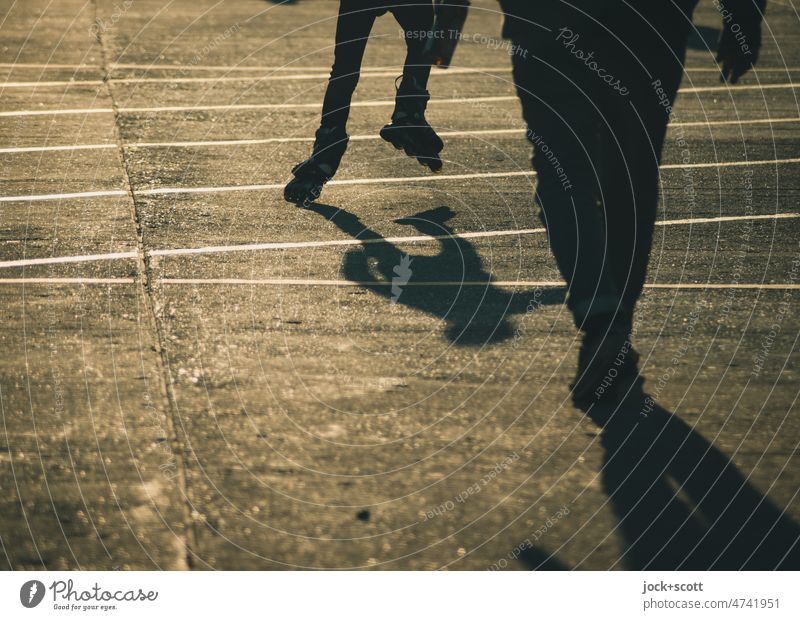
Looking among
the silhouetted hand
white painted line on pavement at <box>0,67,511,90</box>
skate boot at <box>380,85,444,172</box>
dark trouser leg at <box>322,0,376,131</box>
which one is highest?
the silhouetted hand

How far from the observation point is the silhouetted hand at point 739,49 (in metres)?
5.14

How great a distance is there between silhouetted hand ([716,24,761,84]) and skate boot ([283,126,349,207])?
8.49 ft

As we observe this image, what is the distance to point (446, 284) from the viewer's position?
5895 millimetres

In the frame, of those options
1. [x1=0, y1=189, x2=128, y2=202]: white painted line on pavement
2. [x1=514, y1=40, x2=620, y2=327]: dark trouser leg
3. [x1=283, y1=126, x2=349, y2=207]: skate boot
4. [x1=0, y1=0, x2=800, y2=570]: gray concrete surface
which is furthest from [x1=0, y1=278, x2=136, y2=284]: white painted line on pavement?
[x1=514, y1=40, x2=620, y2=327]: dark trouser leg

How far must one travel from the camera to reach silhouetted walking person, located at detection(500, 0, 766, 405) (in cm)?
483

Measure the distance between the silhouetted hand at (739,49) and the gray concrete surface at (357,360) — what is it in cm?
119

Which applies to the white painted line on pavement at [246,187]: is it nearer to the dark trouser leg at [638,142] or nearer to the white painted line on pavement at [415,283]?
the white painted line on pavement at [415,283]

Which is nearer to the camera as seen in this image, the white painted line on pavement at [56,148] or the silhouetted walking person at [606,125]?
the silhouetted walking person at [606,125]

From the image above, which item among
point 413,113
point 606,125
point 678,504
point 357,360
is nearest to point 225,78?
point 413,113

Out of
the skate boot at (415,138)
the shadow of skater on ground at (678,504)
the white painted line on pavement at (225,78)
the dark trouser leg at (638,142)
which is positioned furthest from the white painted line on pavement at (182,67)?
the shadow of skater on ground at (678,504)

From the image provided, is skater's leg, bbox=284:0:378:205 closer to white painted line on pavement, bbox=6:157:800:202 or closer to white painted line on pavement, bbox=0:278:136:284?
white painted line on pavement, bbox=6:157:800:202

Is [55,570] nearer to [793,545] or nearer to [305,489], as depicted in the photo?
[305,489]

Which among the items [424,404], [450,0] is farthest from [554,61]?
[450,0]

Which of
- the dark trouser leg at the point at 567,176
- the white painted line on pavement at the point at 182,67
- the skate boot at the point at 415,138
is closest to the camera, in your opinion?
the dark trouser leg at the point at 567,176
